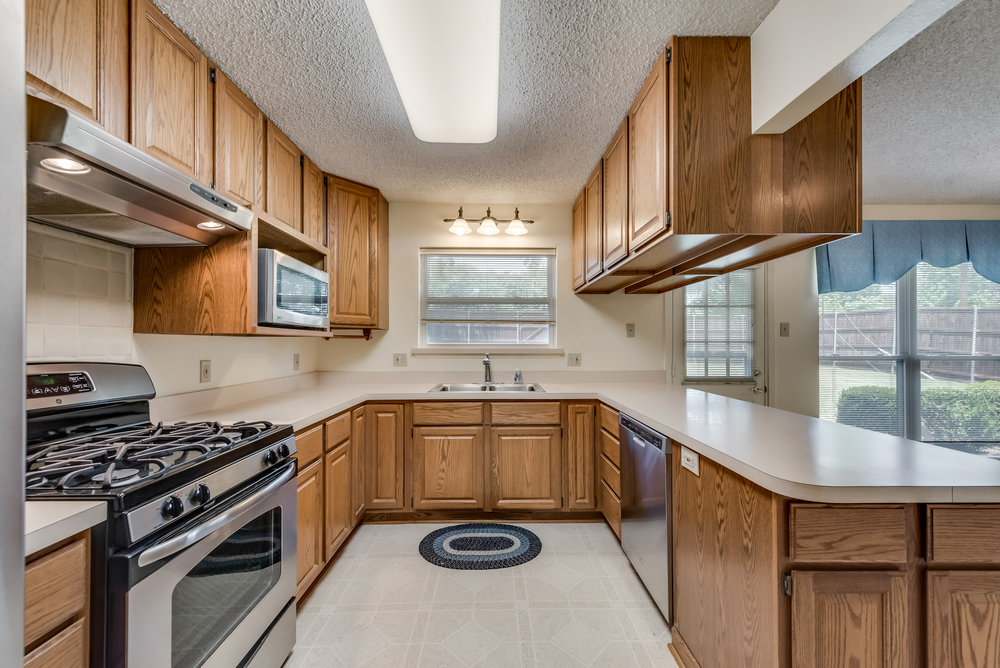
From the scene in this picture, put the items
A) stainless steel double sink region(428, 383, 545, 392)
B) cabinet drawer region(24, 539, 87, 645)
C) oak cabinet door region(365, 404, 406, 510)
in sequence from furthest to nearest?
1. stainless steel double sink region(428, 383, 545, 392)
2. oak cabinet door region(365, 404, 406, 510)
3. cabinet drawer region(24, 539, 87, 645)

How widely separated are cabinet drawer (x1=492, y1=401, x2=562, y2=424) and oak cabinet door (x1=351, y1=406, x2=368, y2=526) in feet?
2.63

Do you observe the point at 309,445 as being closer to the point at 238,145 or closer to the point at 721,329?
the point at 238,145

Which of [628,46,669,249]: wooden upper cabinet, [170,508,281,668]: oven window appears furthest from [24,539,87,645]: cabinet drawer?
[628,46,669,249]: wooden upper cabinet

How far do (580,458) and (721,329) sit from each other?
5.13 ft

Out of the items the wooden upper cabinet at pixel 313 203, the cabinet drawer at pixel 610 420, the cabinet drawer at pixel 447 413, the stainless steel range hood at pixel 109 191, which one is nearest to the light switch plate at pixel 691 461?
the cabinet drawer at pixel 610 420

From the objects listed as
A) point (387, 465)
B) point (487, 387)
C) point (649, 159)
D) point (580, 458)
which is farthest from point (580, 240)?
point (387, 465)

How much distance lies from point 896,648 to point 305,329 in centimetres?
241

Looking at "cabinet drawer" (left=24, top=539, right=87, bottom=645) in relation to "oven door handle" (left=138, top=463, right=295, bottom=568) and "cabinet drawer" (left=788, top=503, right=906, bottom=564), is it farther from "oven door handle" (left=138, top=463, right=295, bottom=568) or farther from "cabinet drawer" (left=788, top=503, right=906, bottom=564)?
"cabinet drawer" (left=788, top=503, right=906, bottom=564)

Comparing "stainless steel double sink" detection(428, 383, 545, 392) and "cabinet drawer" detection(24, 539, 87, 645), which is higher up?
"stainless steel double sink" detection(428, 383, 545, 392)

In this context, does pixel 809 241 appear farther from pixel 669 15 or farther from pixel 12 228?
pixel 12 228

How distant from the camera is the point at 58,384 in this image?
1.31 meters

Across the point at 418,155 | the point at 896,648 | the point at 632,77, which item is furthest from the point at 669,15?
the point at 896,648

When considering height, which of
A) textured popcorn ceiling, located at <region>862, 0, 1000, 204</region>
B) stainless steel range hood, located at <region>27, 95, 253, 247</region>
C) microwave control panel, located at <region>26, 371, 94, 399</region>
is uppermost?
textured popcorn ceiling, located at <region>862, 0, 1000, 204</region>

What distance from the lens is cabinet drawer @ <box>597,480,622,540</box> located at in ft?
7.66
